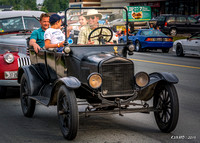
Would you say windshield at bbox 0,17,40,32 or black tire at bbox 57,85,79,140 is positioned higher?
windshield at bbox 0,17,40,32

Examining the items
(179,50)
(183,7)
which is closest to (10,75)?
(179,50)

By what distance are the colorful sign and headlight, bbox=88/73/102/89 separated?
43923 millimetres

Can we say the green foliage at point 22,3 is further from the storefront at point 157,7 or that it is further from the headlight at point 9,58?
the headlight at point 9,58

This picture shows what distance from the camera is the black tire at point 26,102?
26.3 feet

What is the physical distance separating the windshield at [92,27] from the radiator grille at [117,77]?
96 centimetres

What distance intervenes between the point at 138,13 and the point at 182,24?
34.1 feet

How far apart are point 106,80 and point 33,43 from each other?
2.53 meters

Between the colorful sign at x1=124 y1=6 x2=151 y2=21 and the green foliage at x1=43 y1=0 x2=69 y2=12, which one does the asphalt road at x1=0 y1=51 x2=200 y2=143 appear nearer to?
the colorful sign at x1=124 y1=6 x2=151 y2=21

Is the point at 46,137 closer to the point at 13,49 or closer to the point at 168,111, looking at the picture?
the point at 168,111

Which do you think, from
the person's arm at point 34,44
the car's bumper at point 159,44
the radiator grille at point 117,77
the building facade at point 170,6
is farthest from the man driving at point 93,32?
the building facade at point 170,6

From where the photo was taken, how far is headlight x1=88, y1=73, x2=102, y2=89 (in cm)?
629

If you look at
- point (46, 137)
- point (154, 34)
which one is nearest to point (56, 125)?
point (46, 137)

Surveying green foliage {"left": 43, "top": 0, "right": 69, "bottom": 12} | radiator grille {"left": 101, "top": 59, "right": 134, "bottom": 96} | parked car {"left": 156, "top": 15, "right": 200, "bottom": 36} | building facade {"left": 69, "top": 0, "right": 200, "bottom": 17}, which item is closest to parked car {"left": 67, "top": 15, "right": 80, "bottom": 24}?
radiator grille {"left": 101, "top": 59, "right": 134, "bottom": 96}

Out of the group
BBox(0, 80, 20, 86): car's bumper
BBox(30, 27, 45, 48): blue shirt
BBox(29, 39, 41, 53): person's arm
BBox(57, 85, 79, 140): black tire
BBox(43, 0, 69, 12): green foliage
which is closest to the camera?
BBox(57, 85, 79, 140): black tire
